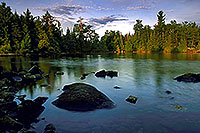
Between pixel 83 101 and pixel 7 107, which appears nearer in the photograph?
pixel 7 107

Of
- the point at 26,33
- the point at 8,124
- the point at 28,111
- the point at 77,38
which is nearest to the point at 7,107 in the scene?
the point at 28,111

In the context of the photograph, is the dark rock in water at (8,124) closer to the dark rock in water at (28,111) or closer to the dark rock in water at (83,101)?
the dark rock in water at (28,111)

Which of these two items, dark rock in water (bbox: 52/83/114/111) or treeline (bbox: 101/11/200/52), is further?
treeline (bbox: 101/11/200/52)

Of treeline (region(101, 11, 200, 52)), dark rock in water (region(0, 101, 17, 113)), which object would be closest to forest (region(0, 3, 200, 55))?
treeline (region(101, 11, 200, 52))

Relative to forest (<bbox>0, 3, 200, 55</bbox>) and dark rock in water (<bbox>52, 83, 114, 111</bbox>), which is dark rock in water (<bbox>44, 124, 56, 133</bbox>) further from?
forest (<bbox>0, 3, 200, 55</bbox>)

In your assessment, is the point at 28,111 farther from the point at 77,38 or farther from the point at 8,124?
the point at 77,38

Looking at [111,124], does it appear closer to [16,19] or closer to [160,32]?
[16,19]

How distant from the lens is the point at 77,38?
90312 millimetres

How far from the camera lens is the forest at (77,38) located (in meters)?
60.1

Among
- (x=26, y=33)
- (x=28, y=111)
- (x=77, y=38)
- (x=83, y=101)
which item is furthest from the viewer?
(x=77, y=38)

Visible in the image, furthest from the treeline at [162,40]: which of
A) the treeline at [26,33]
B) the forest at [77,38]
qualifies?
the treeline at [26,33]

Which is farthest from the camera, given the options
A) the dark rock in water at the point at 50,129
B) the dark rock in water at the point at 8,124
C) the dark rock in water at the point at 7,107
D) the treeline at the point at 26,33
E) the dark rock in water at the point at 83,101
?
the treeline at the point at 26,33

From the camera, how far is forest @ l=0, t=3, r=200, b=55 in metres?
60.1

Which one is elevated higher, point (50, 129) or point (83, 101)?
point (83, 101)
